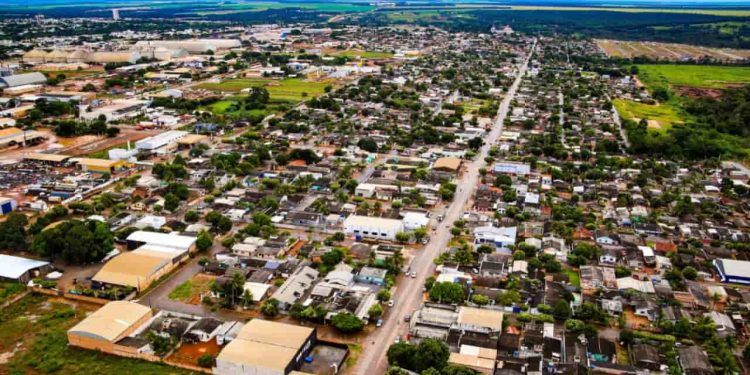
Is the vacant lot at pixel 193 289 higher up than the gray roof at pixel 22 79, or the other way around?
the gray roof at pixel 22 79

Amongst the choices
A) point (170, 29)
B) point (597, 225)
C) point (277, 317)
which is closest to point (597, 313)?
point (597, 225)

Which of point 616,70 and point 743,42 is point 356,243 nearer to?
point 616,70

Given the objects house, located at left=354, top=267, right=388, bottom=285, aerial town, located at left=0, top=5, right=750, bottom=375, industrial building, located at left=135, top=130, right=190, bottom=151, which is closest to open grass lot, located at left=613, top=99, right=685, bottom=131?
aerial town, located at left=0, top=5, right=750, bottom=375

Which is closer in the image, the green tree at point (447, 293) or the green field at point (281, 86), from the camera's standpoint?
the green tree at point (447, 293)

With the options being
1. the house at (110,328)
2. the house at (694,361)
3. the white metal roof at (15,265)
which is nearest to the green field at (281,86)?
the white metal roof at (15,265)

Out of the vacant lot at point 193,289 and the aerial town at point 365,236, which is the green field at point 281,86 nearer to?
the aerial town at point 365,236
